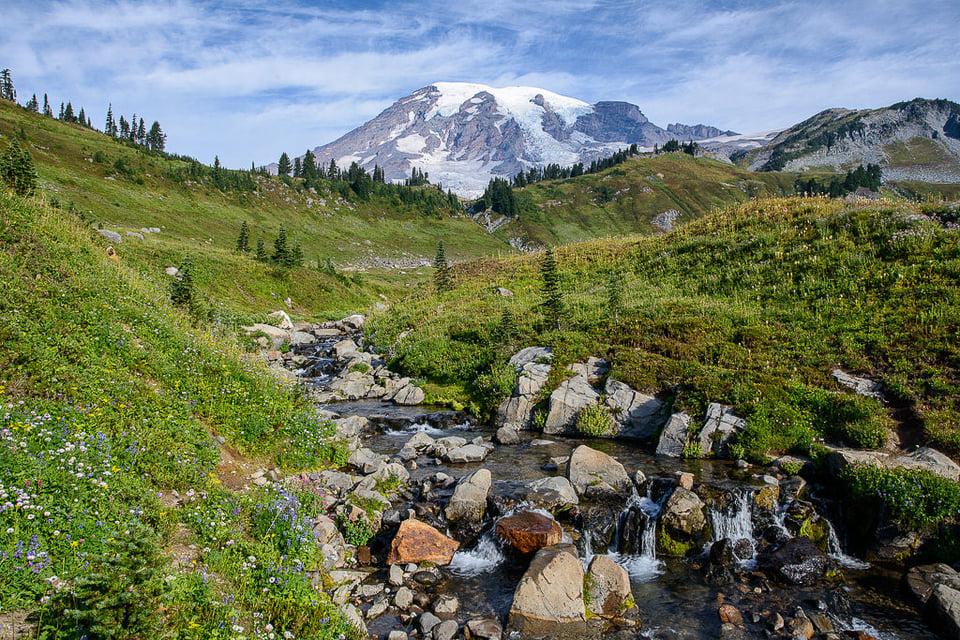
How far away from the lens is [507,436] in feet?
57.3

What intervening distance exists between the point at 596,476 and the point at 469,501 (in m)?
3.70

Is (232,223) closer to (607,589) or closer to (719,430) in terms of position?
(719,430)

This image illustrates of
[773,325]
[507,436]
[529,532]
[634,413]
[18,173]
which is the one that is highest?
[18,173]

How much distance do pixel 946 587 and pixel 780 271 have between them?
18.7 metres

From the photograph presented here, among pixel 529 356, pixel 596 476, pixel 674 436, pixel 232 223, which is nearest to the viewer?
pixel 596 476

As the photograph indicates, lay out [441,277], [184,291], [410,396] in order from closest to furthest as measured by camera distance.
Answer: [184,291] → [410,396] → [441,277]

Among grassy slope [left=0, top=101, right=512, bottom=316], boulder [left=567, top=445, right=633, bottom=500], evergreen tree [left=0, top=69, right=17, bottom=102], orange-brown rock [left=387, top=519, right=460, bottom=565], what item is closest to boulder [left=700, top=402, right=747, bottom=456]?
boulder [left=567, top=445, right=633, bottom=500]

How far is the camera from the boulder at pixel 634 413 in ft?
55.9

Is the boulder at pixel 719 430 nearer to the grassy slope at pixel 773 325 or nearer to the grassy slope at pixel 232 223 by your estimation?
the grassy slope at pixel 773 325

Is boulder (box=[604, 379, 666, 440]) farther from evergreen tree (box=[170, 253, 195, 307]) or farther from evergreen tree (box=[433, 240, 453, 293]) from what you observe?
evergreen tree (box=[433, 240, 453, 293])

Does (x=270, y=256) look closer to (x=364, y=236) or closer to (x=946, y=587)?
(x=946, y=587)

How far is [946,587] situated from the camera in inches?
332

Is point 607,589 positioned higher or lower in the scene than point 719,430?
lower

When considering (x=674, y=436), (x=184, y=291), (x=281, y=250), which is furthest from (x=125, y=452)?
(x=281, y=250)
